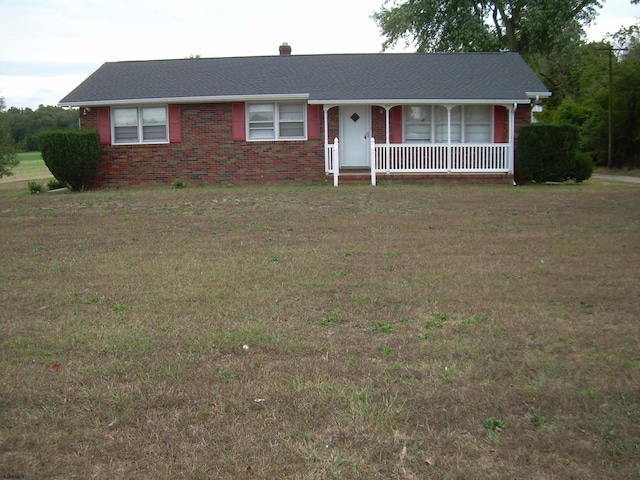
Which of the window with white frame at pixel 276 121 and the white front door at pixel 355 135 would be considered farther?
the white front door at pixel 355 135

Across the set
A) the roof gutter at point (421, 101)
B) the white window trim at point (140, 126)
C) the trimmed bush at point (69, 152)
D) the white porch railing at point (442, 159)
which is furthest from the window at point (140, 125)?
the white porch railing at point (442, 159)

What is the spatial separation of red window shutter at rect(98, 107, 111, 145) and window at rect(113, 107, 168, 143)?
0.19 metres

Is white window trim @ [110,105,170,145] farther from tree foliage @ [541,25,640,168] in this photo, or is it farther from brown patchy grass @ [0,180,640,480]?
tree foliage @ [541,25,640,168]

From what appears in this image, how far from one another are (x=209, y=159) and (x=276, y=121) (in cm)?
247

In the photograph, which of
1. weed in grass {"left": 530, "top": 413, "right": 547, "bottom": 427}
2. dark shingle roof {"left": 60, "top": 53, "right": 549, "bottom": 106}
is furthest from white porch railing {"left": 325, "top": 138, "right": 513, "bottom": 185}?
weed in grass {"left": 530, "top": 413, "right": 547, "bottom": 427}

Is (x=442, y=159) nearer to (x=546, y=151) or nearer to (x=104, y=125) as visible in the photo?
(x=546, y=151)

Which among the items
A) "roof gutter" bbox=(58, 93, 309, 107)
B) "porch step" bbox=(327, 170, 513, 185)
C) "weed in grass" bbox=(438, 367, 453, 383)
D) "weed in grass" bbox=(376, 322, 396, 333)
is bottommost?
"weed in grass" bbox=(438, 367, 453, 383)

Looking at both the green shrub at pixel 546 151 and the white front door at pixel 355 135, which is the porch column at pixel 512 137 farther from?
the white front door at pixel 355 135

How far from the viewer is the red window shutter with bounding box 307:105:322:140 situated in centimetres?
2183

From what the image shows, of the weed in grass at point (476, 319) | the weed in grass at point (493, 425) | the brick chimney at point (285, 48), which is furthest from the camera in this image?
the brick chimney at point (285, 48)

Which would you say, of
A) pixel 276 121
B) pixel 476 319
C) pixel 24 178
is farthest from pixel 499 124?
pixel 24 178

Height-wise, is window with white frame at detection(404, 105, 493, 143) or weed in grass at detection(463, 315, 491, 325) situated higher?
window with white frame at detection(404, 105, 493, 143)

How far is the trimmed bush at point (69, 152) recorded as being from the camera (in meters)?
20.7

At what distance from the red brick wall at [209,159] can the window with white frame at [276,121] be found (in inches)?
13.0
